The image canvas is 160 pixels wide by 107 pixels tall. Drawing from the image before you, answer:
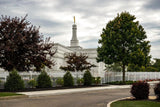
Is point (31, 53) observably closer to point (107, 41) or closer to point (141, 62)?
point (107, 41)

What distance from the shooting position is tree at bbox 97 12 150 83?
33.1 m

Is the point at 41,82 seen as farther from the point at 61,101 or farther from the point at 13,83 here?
the point at 61,101

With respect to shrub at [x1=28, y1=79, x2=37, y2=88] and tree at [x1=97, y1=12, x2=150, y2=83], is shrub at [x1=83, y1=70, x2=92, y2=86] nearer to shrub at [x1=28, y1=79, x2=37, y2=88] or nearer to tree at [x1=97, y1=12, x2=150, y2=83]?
tree at [x1=97, y1=12, x2=150, y2=83]

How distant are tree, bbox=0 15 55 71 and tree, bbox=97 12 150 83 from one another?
12598mm

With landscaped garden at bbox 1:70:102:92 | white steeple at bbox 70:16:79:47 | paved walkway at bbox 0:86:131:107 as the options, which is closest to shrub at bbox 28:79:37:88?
landscaped garden at bbox 1:70:102:92

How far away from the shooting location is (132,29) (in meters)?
33.0

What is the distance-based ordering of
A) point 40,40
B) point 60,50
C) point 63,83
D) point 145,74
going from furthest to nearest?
point 60,50 → point 145,74 → point 63,83 → point 40,40

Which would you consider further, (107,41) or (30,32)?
(107,41)

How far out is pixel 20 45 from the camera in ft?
74.0

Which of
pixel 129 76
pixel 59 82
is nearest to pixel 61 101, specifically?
pixel 59 82

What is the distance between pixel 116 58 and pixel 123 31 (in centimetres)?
407

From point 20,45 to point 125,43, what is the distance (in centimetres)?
1679

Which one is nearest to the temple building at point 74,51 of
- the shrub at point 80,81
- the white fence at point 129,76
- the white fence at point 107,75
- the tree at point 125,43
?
the white fence at point 129,76

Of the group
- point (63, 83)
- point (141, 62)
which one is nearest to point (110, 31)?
point (141, 62)
